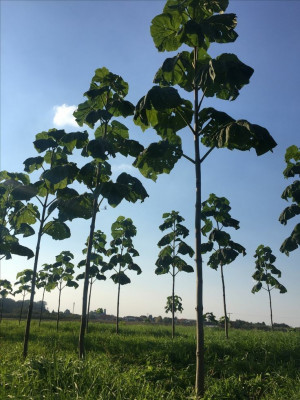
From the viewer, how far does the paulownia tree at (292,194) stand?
37.3 ft

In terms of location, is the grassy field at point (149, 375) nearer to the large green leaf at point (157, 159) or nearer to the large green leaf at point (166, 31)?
the large green leaf at point (157, 159)

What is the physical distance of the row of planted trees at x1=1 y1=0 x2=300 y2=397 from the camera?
18.5 feet

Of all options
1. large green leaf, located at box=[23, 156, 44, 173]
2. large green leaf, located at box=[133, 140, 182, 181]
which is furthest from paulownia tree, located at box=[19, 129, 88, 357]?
large green leaf, located at box=[133, 140, 182, 181]

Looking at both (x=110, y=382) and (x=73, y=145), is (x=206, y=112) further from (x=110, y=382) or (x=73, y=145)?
(x=110, y=382)

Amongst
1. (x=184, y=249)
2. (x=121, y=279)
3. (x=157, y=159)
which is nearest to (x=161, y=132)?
(x=157, y=159)

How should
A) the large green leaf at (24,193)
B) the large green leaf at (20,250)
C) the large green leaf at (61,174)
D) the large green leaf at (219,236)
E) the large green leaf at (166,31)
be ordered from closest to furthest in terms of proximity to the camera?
the large green leaf at (166,31)
the large green leaf at (61,174)
the large green leaf at (24,193)
the large green leaf at (20,250)
the large green leaf at (219,236)

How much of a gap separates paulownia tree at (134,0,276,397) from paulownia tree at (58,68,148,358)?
3.49ft

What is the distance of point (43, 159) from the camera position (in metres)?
10.4

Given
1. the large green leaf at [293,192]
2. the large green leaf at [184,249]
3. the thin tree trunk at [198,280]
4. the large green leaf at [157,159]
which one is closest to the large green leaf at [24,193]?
the large green leaf at [157,159]

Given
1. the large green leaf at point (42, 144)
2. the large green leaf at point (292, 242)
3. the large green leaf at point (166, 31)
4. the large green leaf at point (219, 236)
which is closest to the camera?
the large green leaf at point (166, 31)

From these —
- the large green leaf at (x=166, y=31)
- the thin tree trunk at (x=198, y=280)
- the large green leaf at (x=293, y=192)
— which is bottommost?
the thin tree trunk at (x=198, y=280)

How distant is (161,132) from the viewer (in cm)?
743

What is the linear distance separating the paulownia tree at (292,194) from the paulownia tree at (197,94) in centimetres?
554

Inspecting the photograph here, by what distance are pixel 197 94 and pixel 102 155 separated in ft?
8.67
